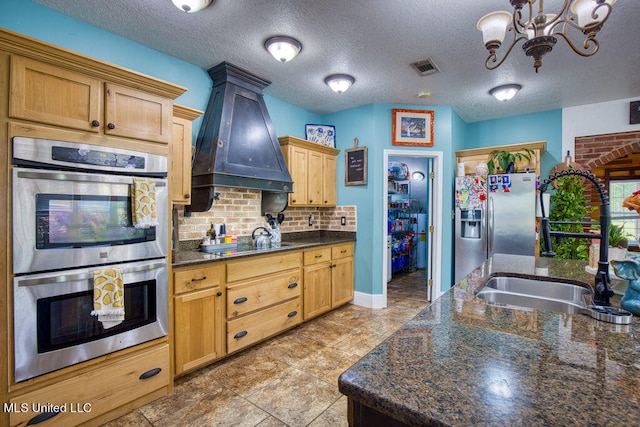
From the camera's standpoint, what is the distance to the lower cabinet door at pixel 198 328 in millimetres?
2207

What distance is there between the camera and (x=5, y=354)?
4.95 feet

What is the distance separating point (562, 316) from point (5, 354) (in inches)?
98.5

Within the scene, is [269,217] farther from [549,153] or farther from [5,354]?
[549,153]

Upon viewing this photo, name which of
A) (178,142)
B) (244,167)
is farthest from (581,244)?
(178,142)

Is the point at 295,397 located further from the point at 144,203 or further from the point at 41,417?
the point at 144,203

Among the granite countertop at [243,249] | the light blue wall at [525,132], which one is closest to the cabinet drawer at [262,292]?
the granite countertop at [243,249]

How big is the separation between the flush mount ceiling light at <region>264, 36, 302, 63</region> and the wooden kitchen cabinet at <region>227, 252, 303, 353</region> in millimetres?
1773

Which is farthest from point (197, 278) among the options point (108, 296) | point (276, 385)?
point (276, 385)

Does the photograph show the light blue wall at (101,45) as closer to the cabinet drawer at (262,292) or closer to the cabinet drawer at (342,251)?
the cabinet drawer at (262,292)

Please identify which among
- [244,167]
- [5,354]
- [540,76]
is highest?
[540,76]

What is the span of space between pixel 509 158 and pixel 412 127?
1338 millimetres

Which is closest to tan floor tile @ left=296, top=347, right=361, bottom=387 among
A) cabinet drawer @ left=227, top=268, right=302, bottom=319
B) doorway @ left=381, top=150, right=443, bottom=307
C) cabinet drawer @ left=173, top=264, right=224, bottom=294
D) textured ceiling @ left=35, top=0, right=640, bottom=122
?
cabinet drawer @ left=227, top=268, right=302, bottom=319

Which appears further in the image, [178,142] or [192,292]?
[178,142]

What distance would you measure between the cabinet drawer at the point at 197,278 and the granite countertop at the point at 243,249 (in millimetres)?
70
